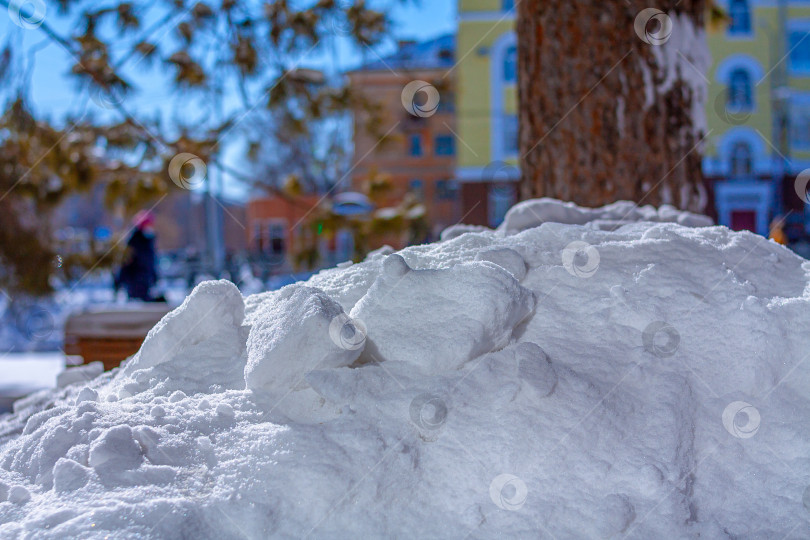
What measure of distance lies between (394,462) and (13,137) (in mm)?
5803

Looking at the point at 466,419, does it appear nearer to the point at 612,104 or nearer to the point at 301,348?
the point at 301,348

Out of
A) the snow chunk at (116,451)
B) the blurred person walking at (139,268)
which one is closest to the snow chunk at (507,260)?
the snow chunk at (116,451)

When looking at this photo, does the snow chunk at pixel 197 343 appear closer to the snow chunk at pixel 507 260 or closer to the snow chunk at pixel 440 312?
the snow chunk at pixel 440 312

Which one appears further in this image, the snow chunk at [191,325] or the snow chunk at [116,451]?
the snow chunk at [191,325]

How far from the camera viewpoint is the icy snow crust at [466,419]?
0.83 meters

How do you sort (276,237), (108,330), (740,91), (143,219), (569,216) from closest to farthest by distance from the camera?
(569,216) → (108,330) → (143,219) → (740,91) → (276,237)

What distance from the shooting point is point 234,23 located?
4.62 m

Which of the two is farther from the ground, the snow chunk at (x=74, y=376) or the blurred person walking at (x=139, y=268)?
the snow chunk at (x=74, y=376)

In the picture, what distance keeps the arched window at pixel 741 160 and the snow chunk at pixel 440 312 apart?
1569 cm

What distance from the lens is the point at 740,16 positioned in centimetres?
1469

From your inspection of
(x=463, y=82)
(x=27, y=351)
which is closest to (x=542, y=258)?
(x=27, y=351)

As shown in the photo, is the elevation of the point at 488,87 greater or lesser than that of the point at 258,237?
greater

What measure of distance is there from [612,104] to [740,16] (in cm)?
1500

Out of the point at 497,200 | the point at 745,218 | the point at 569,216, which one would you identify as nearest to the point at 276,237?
the point at 497,200
